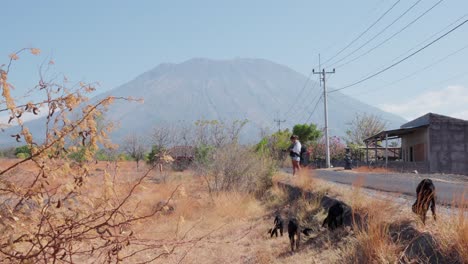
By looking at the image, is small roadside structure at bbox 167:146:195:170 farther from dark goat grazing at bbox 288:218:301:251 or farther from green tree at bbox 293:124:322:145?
green tree at bbox 293:124:322:145

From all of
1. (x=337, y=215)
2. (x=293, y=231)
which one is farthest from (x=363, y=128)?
(x=293, y=231)

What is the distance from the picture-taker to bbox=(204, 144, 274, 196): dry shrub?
18.9 m

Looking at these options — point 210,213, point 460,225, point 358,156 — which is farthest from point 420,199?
point 358,156

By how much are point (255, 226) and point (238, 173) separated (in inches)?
230

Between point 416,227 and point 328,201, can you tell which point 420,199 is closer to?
point 416,227

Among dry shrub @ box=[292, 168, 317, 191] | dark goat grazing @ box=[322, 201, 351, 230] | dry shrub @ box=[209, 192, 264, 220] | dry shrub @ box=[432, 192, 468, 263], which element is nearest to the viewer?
dry shrub @ box=[432, 192, 468, 263]

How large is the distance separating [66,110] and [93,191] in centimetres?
94

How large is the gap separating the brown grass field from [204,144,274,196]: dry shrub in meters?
0.69

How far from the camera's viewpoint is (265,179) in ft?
63.7

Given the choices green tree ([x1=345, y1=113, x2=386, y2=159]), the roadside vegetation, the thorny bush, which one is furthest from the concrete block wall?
green tree ([x1=345, y1=113, x2=386, y2=159])

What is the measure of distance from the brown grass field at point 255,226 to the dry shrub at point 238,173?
27.0 inches

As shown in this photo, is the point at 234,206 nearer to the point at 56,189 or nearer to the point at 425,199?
the point at 425,199

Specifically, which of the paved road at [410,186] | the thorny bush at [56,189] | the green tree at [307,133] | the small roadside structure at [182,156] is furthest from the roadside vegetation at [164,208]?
the green tree at [307,133]

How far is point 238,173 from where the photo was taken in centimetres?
1895
